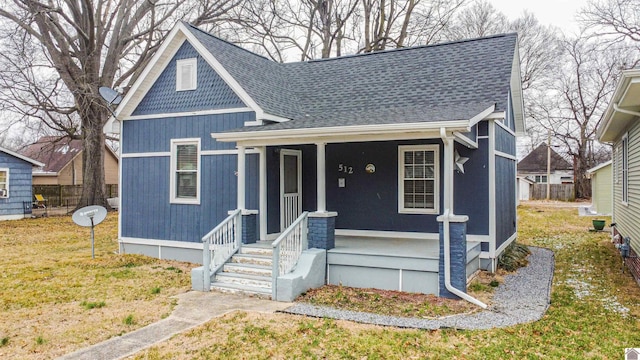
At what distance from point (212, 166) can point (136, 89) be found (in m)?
2.90

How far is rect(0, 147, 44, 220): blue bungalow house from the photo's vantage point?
68.0 feet

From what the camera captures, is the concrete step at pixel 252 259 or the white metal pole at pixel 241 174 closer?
the concrete step at pixel 252 259

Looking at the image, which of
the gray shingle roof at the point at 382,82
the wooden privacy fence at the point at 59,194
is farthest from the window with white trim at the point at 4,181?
the gray shingle roof at the point at 382,82

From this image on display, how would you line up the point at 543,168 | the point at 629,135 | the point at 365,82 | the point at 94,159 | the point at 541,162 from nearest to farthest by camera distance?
1. the point at 629,135
2. the point at 365,82
3. the point at 94,159
4. the point at 543,168
5. the point at 541,162

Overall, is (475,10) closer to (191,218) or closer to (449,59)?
(449,59)

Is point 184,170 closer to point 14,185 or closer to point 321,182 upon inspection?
point 321,182

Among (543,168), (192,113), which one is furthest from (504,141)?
(543,168)

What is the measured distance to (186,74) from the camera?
10969 mm

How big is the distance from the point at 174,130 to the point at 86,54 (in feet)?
44.2

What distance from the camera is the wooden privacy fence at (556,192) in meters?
37.6

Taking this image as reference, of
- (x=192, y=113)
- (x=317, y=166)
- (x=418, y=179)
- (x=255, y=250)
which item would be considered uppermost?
(x=192, y=113)

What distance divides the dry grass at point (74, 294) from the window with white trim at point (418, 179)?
4.95 metres

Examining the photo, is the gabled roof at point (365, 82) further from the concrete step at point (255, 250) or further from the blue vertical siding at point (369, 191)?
the concrete step at point (255, 250)

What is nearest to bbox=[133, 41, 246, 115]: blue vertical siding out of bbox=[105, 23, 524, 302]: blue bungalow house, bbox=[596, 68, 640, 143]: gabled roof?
bbox=[105, 23, 524, 302]: blue bungalow house
